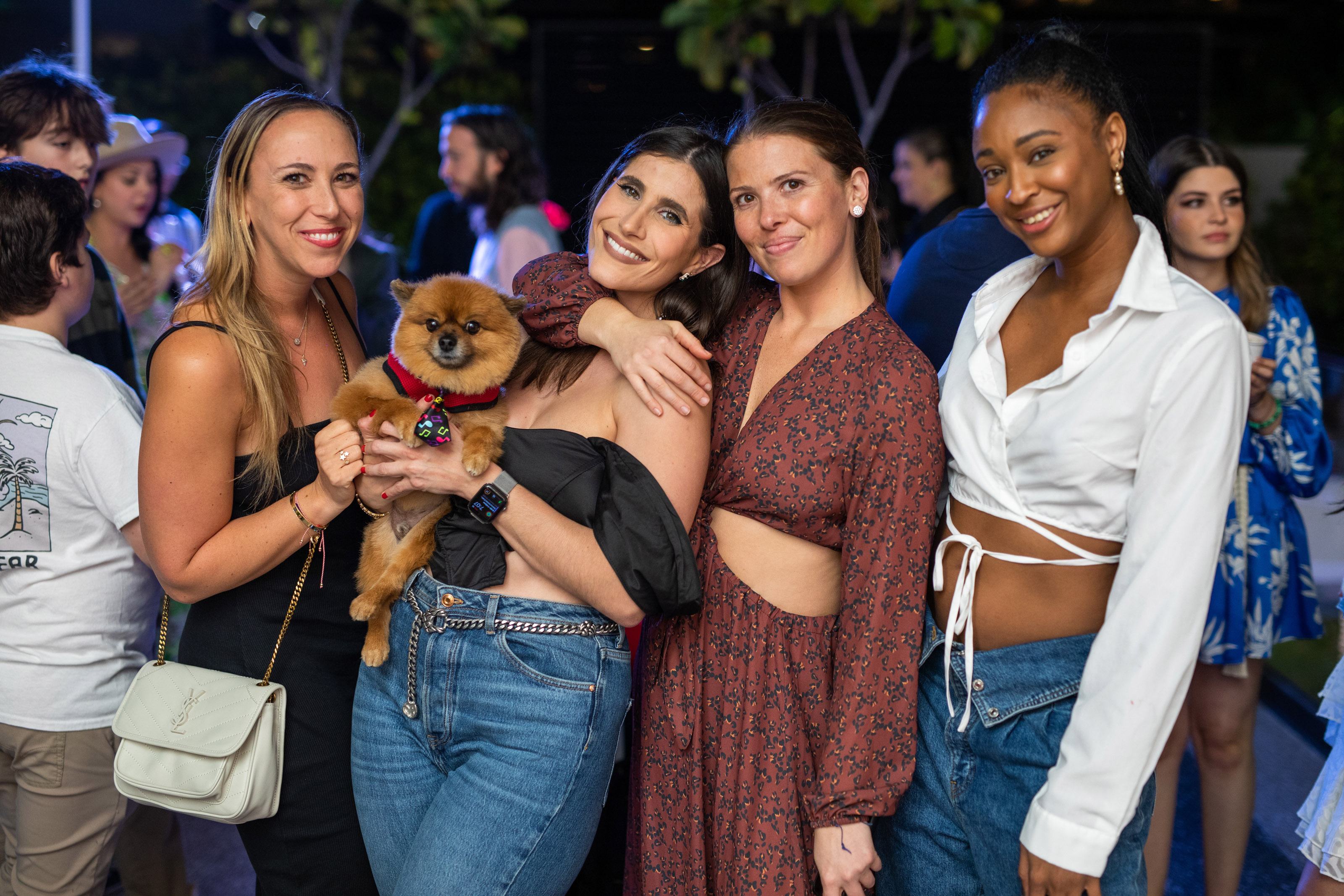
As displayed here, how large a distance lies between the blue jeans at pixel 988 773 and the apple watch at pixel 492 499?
0.74 metres

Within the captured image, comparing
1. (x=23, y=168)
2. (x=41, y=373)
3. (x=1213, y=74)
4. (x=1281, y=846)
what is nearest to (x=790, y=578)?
(x=41, y=373)

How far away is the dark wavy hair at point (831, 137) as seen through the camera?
5.69ft

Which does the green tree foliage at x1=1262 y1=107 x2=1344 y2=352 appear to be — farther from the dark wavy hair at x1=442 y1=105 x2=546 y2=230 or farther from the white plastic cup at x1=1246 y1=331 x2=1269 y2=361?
the dark wavy hair at x1=442 y1=105 x2=546 y2=230

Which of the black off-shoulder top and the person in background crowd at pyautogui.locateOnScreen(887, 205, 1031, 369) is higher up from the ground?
the person in background crowd at pyautogui.locateOnScreen(887, 205, 1031, 369)

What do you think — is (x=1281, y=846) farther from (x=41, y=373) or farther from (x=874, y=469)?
(x=41, y=373)

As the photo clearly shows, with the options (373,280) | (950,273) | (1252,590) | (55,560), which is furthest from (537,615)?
(373,280)

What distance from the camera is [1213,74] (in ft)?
28.1

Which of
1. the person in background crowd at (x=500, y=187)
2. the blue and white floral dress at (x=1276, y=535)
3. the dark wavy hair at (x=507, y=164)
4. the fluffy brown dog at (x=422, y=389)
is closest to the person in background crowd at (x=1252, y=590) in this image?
the blue and white floral dress at (x=1276, y=535)

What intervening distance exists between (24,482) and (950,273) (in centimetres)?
194

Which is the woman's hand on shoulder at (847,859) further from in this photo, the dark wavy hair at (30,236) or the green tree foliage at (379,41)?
the green tree foliage at (379,41)

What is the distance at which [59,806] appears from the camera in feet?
6.61

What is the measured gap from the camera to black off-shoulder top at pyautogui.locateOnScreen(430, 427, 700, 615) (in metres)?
1.61

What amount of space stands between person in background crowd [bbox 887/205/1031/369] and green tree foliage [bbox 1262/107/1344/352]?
620 centimetres

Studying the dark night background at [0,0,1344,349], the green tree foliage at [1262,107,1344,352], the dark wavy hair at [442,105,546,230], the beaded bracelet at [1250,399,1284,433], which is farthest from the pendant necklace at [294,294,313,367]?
the green tree foliage at [1262,107,1344,352]
